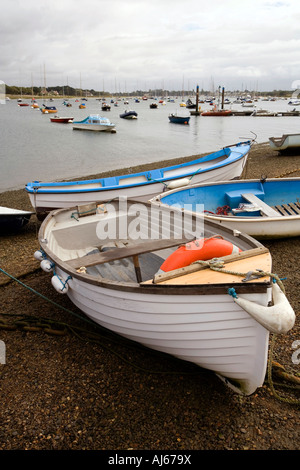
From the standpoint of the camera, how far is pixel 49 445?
3.43m

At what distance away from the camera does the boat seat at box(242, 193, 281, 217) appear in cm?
783

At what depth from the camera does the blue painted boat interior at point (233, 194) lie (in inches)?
329

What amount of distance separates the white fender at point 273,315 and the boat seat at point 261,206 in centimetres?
503

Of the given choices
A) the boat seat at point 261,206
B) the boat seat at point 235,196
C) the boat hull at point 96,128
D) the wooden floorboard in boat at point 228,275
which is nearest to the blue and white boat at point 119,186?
the boat seat at point 235,196

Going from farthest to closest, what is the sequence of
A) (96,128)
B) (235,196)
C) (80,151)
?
(96,128) < (80,151) < (235,196)

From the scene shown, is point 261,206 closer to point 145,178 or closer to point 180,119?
point 145,178

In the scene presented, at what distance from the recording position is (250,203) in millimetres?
8383

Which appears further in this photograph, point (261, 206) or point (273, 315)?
point (261, 206)

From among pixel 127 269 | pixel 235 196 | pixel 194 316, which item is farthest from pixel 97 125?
pixel 194 316

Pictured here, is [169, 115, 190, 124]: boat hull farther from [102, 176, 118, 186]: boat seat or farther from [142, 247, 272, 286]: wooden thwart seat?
[142, 247, 272, 286]: wooden thwart seat

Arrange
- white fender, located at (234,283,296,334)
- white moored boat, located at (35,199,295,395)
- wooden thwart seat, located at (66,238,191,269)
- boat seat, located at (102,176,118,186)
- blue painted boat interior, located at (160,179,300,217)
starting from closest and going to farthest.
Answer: white fender, located at (234,283,296,334) < white moored boat, located at (35,199,295,395) < wooden thwart seat, located at (66,238,191,269) < blue painted boat interior, located at (160,179,300,217) < boat seat, located at (102,176,118,186)

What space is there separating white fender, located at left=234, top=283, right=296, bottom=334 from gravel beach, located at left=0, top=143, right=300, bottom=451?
1.70ft

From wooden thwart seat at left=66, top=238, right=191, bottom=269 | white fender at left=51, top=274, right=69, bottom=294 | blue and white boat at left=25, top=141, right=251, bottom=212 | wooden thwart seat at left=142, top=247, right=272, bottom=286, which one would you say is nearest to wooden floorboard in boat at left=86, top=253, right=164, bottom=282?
wooden thwart seat at left=66, top=238, right=191, bottom=269

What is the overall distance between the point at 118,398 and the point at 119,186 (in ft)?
21.4
